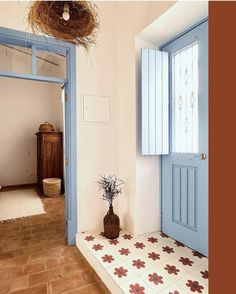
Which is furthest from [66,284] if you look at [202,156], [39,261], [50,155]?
[50,155]

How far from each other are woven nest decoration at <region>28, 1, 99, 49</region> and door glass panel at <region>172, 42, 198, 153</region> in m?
1.18

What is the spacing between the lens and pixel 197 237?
2.18 meters

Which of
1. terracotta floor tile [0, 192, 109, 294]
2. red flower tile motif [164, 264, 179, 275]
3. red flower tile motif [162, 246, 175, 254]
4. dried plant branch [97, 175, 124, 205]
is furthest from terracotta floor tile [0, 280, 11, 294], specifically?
red flower tile motif [162, 246, 175, 254]

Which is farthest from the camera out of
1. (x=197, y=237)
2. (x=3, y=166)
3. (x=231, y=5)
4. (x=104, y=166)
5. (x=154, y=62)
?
(x=3, y=166)

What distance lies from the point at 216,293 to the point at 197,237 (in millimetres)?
1959

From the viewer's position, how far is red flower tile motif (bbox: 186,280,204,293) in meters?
1.62

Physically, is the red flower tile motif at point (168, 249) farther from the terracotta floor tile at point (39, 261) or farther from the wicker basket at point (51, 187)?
the wicker basket at point (51, 187)

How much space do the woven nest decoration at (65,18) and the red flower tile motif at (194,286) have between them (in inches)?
87.0

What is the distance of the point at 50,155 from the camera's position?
5.36m

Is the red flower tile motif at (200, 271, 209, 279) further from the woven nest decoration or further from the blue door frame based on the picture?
the woven nest decoration

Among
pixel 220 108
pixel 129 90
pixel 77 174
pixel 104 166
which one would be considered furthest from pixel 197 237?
pixel 220 108

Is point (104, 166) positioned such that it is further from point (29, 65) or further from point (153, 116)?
point (29, 65)

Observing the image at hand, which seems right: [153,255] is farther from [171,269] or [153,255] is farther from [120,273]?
[120,273]

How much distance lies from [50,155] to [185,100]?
4039 mm
